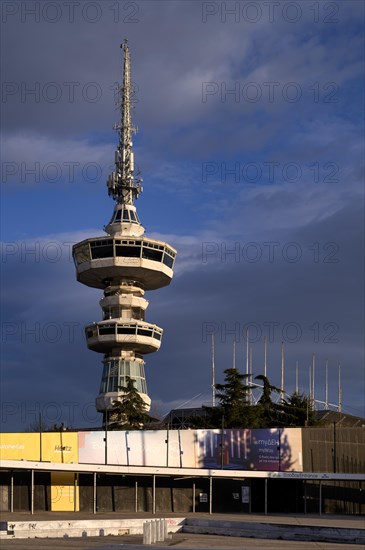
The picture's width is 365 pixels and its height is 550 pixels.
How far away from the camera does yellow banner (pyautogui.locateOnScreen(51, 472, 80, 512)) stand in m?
57.9

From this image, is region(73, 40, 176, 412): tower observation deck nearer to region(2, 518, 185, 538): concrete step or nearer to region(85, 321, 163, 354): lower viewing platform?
region(85, 321, 163, 354): lower viewing platform

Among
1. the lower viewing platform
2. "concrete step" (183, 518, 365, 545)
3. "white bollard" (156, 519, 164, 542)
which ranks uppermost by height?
the lower viewing platform

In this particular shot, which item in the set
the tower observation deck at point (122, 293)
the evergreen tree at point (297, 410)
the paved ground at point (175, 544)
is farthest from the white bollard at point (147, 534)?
the tower observation deck at point (122, 293)

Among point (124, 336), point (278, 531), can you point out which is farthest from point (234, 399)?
point (278, 531)

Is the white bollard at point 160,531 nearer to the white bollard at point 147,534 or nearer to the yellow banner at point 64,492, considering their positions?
the white bollard at point 147,534

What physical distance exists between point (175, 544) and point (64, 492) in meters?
22.2

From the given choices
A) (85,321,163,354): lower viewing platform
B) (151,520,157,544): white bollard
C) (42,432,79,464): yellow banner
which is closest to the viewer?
(151,520,157,544): white bollard

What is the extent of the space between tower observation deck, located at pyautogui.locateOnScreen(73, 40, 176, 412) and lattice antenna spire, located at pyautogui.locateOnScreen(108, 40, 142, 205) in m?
9.88

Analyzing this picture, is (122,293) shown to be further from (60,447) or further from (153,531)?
(153,531)

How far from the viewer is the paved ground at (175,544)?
34781 millimetres

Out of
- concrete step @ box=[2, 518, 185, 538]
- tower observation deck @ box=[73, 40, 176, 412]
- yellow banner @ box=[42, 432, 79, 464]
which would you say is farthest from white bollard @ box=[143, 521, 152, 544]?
tower observation deck @ box=[73, 40, 176, 412]

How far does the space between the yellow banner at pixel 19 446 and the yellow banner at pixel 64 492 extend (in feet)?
11.2

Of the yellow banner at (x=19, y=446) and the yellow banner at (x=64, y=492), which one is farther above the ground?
the yellow banner at (x=19, y=446)

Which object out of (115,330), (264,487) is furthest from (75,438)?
(115,330)
